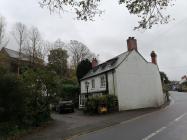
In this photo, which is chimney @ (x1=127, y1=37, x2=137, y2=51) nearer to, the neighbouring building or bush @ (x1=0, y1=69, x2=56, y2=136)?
bush @ (x1=0, y1=69, x2=56, y2=136)

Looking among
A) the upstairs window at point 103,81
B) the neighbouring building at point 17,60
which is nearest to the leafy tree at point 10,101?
the upstairs window at point 103,81

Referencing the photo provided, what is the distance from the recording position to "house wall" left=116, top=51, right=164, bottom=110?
29.9m

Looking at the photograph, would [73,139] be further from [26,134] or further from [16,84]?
[16,84]

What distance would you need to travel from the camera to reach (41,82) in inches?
875

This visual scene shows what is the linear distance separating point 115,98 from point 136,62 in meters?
6.22

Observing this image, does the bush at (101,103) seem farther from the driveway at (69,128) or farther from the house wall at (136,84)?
the driveway at (69,128)

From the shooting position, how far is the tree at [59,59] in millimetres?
57531

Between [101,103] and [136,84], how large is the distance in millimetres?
6433

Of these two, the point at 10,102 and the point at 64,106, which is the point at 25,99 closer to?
the point at 10,102

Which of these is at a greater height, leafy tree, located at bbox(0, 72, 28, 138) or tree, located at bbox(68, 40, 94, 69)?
tree, located at bbox(68, 40, 94, 69)

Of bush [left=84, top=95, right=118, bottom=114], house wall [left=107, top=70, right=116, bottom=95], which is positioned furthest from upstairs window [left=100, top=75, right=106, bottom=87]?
bush [left=84, top=95, right=118, bottom=114]

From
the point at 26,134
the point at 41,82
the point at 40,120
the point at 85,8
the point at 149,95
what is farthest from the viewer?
the point at 149,95

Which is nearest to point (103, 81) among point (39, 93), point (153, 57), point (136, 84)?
point (136, 84)

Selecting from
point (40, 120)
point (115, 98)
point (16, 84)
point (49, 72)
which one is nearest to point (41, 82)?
point (49, 72)
